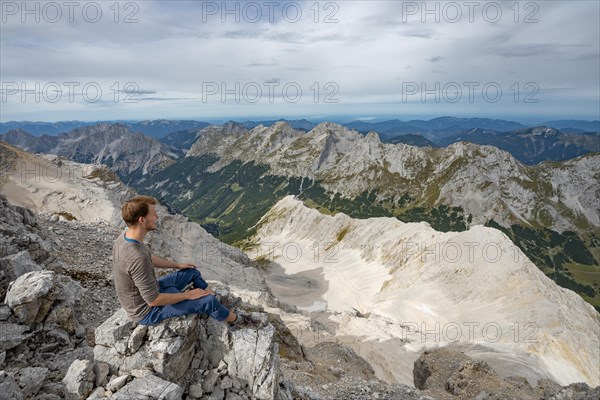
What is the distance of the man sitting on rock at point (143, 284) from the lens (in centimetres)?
952

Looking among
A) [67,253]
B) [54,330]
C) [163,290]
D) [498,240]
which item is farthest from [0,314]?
[498,240]

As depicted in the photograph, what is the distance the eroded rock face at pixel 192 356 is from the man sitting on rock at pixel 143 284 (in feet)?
1.55

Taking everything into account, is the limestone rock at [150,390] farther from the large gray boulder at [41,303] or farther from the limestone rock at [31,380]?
the large gray boulder at [41,303]

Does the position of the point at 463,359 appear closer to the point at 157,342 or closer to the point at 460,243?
the point at 157,342

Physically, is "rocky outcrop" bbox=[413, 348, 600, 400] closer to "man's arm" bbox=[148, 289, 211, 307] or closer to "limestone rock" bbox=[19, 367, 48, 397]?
"man's arm" bbox=[148, 289, 211, 307]

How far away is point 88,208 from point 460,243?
79.1m

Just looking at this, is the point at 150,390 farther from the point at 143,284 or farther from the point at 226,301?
the point at 226,301

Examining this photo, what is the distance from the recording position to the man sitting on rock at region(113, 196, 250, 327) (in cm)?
952

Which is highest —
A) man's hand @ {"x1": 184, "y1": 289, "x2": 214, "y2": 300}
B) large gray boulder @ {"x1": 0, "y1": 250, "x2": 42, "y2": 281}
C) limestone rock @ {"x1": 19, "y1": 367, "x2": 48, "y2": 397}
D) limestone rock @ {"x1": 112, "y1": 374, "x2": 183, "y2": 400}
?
man's hand @ {"x1": 184, "y1": 289, "x2": 214, "y2": 300}

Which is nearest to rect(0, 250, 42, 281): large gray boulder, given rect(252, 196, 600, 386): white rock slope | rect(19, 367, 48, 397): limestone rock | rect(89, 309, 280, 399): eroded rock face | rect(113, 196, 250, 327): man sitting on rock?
rect(19, 367, 48, 397): limestone rock

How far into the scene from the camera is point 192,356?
10836 millimetres

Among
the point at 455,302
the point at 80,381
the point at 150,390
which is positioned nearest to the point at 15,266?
the point at 80,381

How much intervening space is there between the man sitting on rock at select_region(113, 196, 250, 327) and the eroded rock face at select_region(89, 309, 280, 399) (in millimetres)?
473

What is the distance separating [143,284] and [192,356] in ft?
9.55
